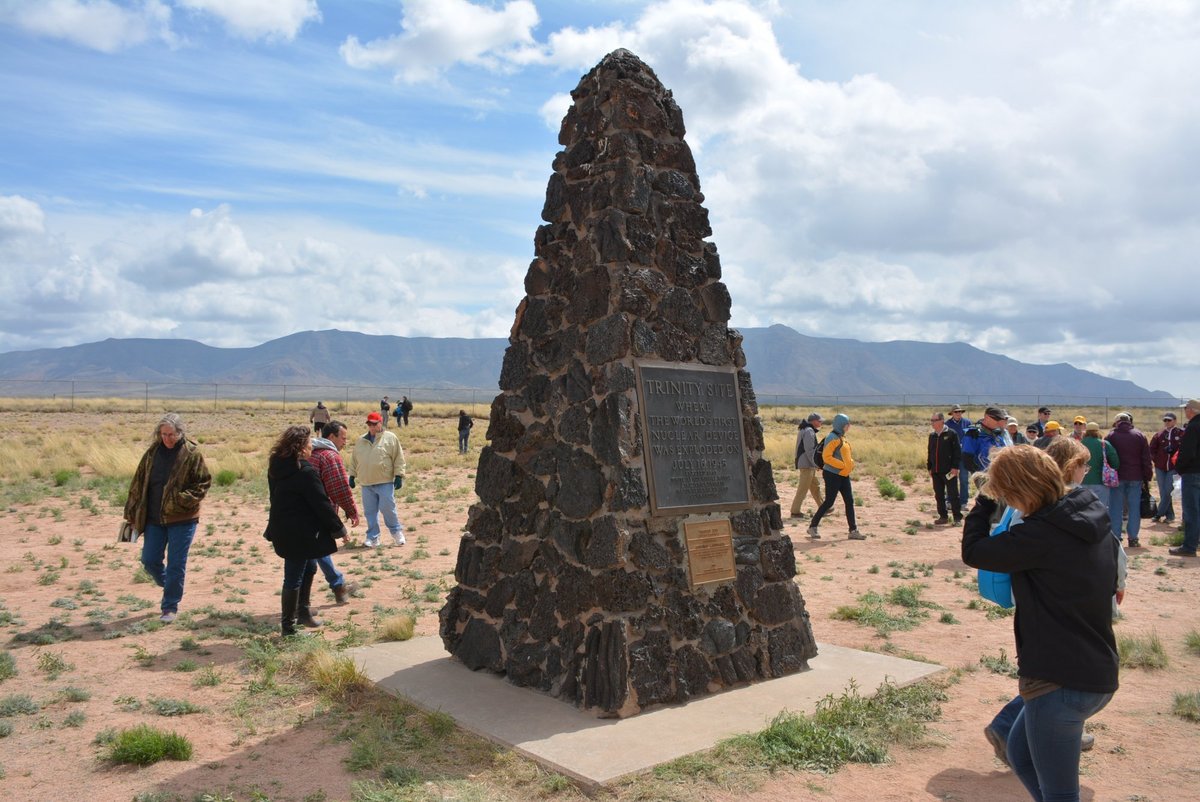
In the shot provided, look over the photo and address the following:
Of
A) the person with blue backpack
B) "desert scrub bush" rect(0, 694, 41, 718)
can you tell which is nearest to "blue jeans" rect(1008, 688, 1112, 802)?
"desert scrub bush" rect(0, 694, 41, 718)

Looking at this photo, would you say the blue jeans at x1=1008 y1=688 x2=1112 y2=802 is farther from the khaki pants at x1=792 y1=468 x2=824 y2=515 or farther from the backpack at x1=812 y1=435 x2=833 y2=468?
the khaki pants at x1=792 y1=468 x2=824 y2=515

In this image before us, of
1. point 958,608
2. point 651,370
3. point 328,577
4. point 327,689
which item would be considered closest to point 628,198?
point 651,370

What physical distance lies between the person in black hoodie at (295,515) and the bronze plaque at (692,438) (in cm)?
317

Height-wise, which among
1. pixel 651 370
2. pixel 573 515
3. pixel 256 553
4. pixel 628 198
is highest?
pixel 628 198

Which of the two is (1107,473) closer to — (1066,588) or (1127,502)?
(1127,502)

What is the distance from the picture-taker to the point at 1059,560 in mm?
3527

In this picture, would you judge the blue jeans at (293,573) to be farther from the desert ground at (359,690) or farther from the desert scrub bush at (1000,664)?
the desert scrub bush at (1000,664)

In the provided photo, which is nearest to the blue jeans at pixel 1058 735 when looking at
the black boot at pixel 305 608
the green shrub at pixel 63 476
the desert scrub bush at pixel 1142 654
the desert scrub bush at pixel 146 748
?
the desert scrub bush at pixel 1142 654

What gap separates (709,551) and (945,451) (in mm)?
9590

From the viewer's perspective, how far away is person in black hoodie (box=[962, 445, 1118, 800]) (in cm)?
348

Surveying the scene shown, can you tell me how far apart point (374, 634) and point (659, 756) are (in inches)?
154

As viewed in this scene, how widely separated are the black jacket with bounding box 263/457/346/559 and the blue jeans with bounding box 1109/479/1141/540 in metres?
9.87

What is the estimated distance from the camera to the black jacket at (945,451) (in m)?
14.7

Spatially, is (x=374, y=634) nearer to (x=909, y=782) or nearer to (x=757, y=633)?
(x=757, y=633)
